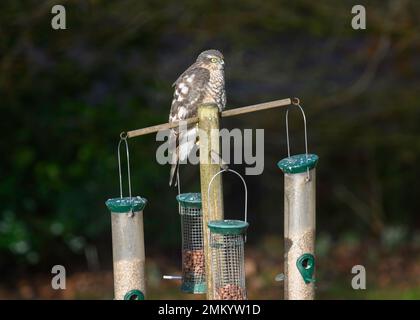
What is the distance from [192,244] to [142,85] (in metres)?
3.94

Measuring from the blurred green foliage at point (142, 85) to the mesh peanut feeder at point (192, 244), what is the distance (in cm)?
345

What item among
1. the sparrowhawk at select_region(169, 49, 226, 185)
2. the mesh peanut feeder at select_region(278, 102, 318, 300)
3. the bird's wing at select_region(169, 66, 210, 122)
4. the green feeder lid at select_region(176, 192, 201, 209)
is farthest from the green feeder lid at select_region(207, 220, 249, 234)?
the bird's wing at select_region(169, 66, 210, 122)

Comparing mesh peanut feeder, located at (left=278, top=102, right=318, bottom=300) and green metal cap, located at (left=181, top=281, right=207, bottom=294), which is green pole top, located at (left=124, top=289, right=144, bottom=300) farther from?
mesh peanut feeder, located at (left=278, top=102, right=318, bottom=300)

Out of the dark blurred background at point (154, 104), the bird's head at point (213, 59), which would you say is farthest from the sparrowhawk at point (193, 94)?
the dark blurred background at point (154, 104)

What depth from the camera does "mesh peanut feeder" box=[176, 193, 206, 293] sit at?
452cm

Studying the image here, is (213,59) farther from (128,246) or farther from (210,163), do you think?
(128,246)

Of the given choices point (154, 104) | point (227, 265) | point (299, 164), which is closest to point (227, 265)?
point (227, 265)

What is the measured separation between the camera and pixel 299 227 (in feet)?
13.7

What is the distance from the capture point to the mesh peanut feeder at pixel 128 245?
13.7ft

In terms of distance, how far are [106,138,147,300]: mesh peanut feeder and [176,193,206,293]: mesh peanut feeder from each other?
1.06 ft

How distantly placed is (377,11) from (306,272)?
4956 mm

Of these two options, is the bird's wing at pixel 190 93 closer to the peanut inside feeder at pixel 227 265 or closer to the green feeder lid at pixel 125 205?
the green feeder lid at pixel 125 205
